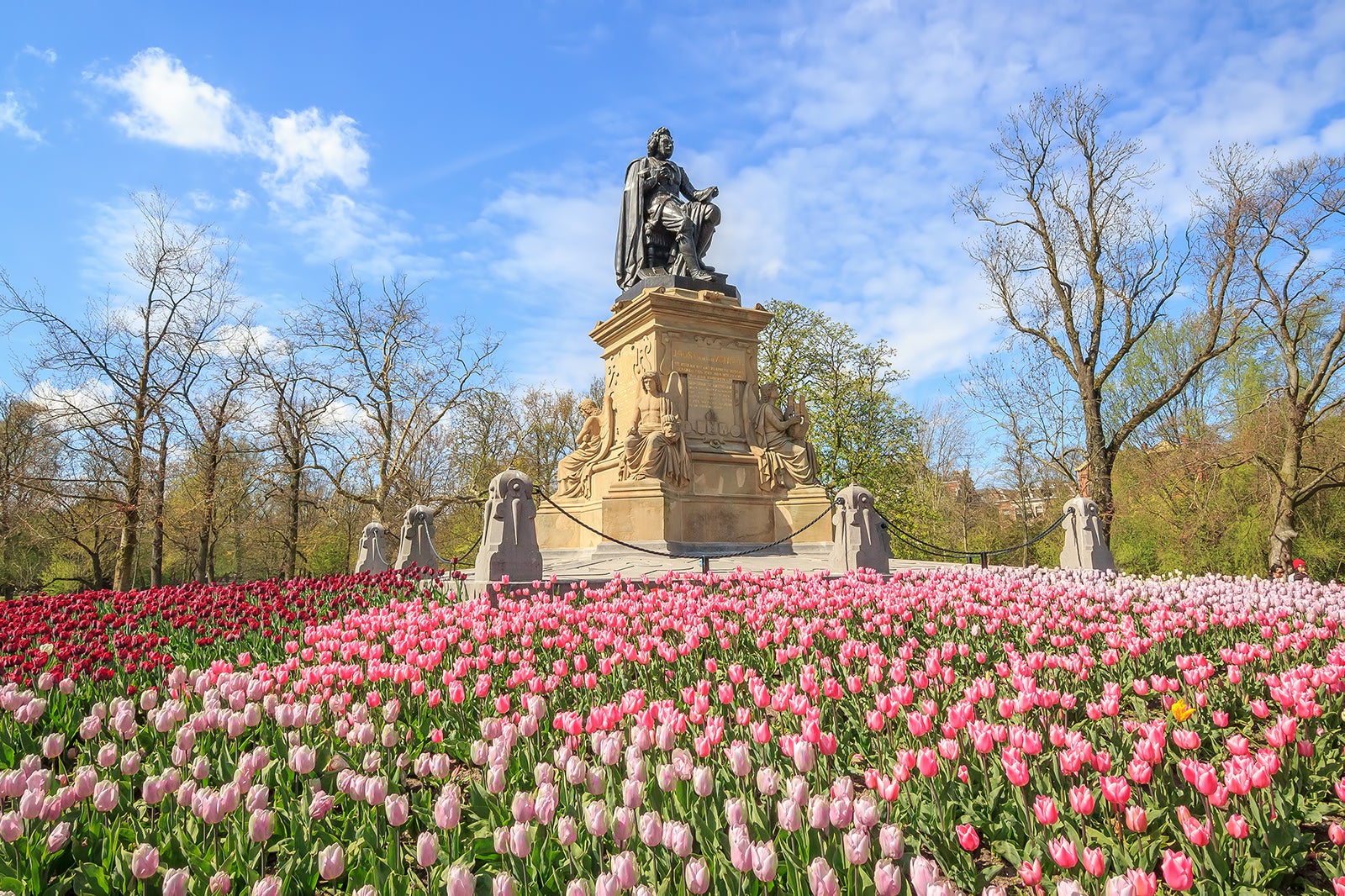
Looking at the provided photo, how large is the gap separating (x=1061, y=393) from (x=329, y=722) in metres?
23.9

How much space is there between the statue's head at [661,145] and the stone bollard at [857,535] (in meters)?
9.84

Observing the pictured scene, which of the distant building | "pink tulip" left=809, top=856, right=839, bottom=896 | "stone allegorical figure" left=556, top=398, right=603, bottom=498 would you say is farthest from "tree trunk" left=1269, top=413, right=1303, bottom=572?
"pink tulip" left=809, top=856, right=839, bottom=896

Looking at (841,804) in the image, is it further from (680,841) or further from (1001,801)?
(1001,801)

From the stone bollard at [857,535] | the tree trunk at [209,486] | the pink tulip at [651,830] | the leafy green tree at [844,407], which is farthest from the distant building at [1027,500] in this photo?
the pink tulip at [651,830]

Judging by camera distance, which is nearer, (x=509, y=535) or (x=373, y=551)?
(x=509, y=535)

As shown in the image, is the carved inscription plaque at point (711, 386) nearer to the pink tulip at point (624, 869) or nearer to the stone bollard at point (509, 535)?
the stone bollard at point (509, 535)

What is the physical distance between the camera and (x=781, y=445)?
14445mm

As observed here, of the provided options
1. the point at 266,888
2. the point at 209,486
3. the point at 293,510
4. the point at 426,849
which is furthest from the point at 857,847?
the point at 293,510

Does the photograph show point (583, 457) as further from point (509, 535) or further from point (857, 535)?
point (857, 535)

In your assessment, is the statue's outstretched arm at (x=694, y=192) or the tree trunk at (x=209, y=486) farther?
the tree trunk at (x=209, y=486)

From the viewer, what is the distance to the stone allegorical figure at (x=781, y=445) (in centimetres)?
1388

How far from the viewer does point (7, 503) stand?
20047mm

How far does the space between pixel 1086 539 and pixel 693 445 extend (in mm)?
6236

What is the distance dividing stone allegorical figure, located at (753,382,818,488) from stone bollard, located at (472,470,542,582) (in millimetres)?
6146
